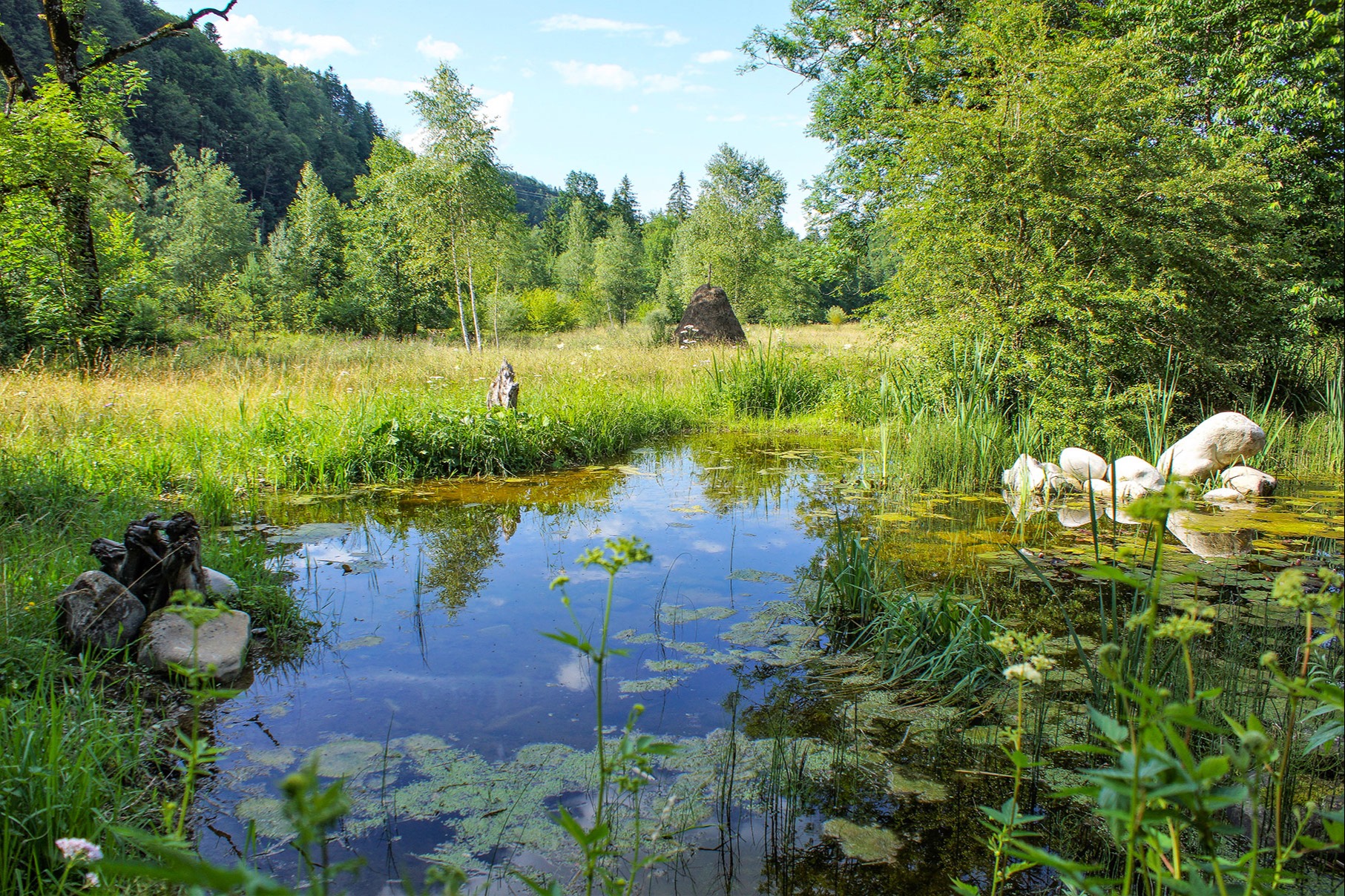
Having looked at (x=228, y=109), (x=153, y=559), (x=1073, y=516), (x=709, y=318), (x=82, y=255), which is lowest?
(x=1073, y=516)

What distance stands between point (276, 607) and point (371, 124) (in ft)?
293

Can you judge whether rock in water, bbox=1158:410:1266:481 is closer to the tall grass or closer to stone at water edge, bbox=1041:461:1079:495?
stone at water edge, bbox=1041:461:1079:495

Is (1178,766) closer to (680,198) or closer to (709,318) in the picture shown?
(709,318)

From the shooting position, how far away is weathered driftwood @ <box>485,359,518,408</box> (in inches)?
291

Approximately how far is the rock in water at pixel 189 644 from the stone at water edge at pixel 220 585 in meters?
0.26

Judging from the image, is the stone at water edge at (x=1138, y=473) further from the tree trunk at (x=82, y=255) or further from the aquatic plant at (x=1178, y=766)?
the tree trunk at (x=82, y=255)

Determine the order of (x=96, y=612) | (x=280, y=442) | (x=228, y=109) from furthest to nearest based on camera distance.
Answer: (x=228, y=109) → (x=280, y=442) → (x=96, y=612)

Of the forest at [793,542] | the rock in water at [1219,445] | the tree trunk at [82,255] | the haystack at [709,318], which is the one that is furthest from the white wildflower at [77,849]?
the haystack at [709,318]

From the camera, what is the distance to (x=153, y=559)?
302 cm

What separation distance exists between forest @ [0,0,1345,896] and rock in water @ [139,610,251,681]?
0.07ft

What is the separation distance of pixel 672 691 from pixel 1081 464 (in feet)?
16.4

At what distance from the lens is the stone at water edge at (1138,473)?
558 centimetres

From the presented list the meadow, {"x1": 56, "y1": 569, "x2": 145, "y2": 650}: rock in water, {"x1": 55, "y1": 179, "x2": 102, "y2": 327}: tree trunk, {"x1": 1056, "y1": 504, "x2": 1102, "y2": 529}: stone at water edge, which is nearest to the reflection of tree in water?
the meadow

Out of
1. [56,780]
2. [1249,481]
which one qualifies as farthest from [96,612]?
[1249,481]
